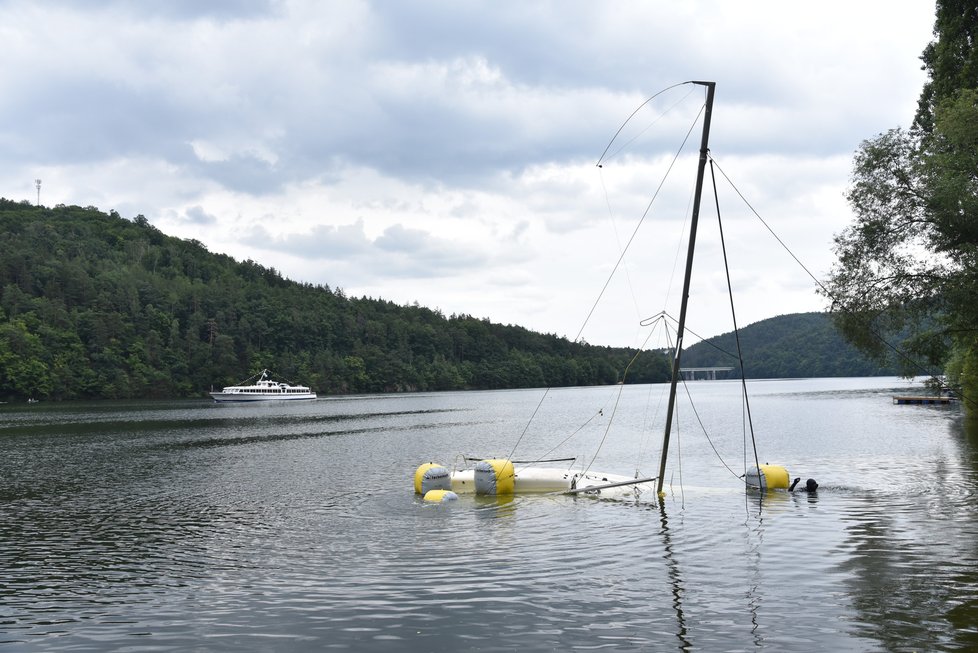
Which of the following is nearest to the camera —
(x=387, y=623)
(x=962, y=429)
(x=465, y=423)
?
(x=387, y=623)

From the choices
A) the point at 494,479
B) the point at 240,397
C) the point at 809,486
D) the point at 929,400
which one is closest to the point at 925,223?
the point at 809,486

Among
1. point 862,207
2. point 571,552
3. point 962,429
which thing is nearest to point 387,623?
point 571,552

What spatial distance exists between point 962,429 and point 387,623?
56655 mm

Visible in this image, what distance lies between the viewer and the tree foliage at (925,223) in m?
38.9

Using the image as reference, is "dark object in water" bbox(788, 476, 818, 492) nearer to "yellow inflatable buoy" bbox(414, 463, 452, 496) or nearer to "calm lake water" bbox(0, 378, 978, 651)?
"calm lake water" bbox(0, 378, 978, 651)

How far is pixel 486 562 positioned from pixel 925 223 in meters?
35.1

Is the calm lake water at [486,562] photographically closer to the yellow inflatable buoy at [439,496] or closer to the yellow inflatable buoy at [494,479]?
the yellow inflatable buoy at [439,496]

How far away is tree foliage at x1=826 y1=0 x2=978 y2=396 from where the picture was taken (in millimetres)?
38906

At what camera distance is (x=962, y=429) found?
184 feet

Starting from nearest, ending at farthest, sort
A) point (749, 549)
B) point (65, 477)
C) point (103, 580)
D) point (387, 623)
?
1. point (387, 623)
2. point (103, 580)
3. point (749, 549)
4. point (65, 477)

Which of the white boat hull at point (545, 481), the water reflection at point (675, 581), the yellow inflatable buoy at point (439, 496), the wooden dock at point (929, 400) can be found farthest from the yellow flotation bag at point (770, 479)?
the wooden dock at point (929, 400)

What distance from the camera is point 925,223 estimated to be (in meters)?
41.3

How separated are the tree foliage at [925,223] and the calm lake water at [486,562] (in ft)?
25.9

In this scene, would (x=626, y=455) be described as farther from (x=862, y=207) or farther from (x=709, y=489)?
(x=862, y=207)
